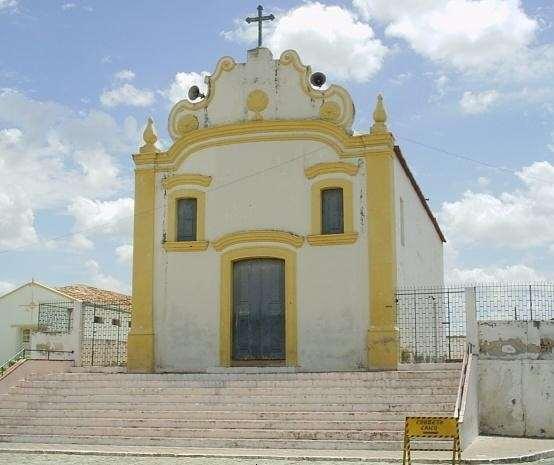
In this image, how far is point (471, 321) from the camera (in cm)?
1753

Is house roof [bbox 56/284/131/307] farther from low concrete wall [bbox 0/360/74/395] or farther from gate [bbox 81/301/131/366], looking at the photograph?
low concrete wall [bbox 0/360/74/395]

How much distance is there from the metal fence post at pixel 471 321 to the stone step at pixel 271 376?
1.01 meters

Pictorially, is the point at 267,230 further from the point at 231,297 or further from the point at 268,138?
the point at 268,138

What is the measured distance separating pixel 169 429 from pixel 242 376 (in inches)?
113

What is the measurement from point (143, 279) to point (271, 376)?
17.0 feet

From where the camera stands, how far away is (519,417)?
16.7m

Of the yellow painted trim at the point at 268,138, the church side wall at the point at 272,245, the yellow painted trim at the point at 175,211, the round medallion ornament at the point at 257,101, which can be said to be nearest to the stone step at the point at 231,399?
the church side wall at the point at 272,245

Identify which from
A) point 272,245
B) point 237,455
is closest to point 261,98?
point 272,245

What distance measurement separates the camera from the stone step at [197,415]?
598 inches

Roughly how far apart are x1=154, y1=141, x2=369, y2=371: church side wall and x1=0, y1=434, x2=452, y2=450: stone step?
4990 millimetres

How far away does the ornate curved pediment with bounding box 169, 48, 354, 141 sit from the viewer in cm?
2053

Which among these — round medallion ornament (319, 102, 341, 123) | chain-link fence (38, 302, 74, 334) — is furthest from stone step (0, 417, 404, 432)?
round medallion ornament (319, 102, 341, 123)

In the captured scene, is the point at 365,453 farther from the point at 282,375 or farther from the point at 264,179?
the point at 264,179

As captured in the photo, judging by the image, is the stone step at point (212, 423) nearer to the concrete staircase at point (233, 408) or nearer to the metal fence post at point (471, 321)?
the concrete staircase at point (233, 408)
